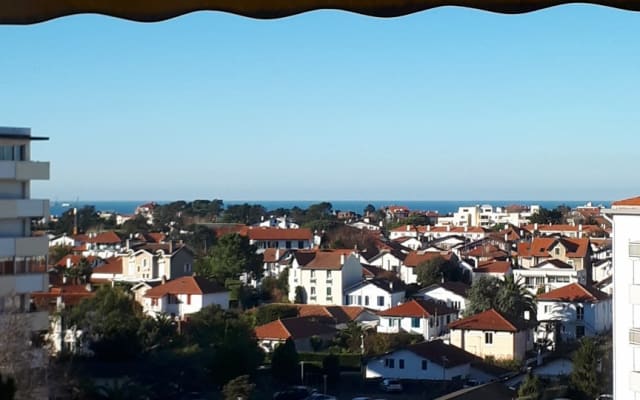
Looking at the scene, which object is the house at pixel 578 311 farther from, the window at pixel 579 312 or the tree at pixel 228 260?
the tree at pixel 228 260

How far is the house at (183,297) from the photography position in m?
1.43

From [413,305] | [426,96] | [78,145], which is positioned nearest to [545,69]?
[426,96]

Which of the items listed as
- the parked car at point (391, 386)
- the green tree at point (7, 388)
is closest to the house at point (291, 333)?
the parked car at point (391, 386)

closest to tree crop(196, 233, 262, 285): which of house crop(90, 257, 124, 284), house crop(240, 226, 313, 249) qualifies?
house crop(240, 226, 313, 249)

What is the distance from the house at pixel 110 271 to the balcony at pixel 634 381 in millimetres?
867

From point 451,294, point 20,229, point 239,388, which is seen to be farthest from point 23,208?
point 451,294

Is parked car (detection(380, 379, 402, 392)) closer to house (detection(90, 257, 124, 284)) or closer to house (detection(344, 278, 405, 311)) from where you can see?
house (detection(344, 278, 405, 311))

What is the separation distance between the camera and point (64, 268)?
143cm

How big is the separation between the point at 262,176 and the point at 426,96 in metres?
0.33

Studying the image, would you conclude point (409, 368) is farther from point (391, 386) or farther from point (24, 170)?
point (24, 170)

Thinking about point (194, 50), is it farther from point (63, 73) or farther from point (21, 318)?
point (21, 318)

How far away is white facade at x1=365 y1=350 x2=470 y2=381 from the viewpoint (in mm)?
1395

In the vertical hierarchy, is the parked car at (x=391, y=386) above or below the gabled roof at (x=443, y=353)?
below

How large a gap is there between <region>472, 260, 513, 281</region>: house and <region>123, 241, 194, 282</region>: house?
1.77ft
